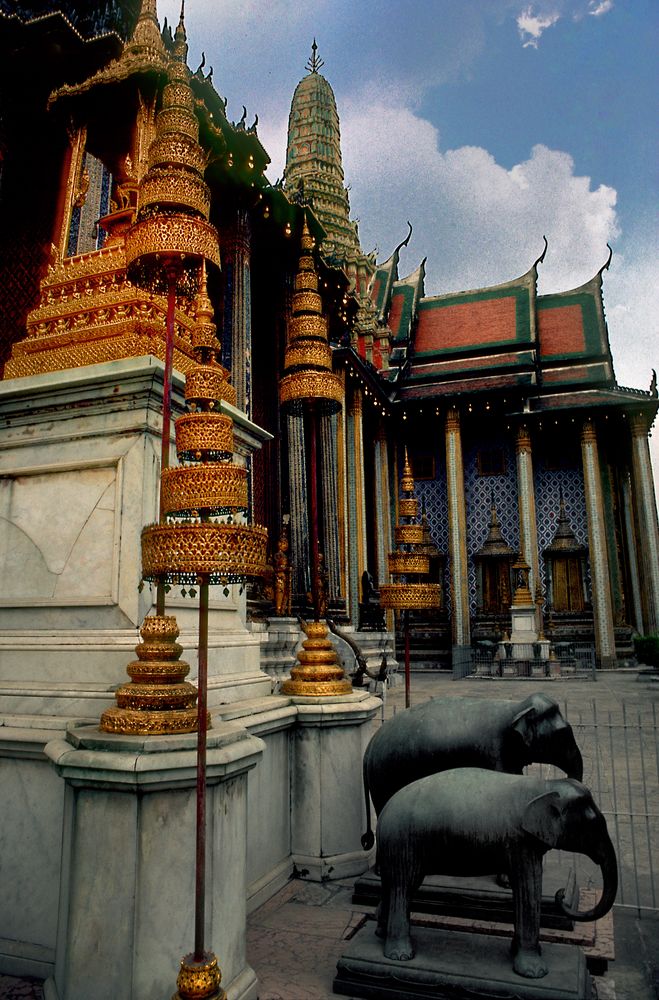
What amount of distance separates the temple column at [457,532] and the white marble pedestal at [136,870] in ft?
61.3

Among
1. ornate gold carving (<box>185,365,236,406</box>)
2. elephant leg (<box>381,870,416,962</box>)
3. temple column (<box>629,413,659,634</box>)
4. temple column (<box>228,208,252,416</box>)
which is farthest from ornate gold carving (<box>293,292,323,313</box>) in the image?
temple column (<box>629,413,659,634</box>)

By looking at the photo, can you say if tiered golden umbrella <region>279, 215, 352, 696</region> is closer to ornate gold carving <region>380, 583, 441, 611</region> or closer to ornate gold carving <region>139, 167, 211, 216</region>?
ornate gold carving <region>380, 583, 441, 611</region>

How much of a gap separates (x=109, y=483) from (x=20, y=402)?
0.71 m

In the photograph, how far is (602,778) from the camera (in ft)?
20.2

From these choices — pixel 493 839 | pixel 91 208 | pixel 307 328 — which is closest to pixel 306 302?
pixel 307 328

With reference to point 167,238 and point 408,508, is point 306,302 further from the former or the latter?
point 408,508

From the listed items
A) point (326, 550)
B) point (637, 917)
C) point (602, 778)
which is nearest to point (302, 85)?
point (326, 550)

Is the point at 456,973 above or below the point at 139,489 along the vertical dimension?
below

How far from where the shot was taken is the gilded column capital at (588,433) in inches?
861

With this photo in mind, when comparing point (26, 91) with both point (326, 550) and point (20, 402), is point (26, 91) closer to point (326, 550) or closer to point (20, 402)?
point (20, 402)

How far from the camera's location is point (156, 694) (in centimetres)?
250

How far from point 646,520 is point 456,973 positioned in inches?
831

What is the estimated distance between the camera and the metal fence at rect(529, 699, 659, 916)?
3752 mm

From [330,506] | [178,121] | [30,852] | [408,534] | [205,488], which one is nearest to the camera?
[205,488]
